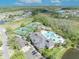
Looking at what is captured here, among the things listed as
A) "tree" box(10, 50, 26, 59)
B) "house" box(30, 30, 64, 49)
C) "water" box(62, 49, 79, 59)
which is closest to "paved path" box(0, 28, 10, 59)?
"tree" box(10, 50, 26, 59)

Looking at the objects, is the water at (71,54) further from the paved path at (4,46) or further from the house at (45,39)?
the paved path at (4,46)

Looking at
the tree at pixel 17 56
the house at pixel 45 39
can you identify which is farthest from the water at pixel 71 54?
the tree at pixel 17 56

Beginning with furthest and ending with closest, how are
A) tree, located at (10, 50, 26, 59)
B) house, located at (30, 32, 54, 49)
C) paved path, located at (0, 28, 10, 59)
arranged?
house, located at (30, 32, 54, 49), paved path, located at (0, 28, 10, 59), tree, located at (10, 50, 26, 59)

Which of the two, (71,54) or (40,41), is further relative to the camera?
(40,41)

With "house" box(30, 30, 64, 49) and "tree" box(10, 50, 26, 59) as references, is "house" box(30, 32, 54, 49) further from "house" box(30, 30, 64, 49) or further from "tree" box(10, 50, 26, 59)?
"tree" box(10, 50, 26, 59)

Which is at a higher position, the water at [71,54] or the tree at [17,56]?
the tree at [17,56]

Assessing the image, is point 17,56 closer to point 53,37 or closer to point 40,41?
point 40,41

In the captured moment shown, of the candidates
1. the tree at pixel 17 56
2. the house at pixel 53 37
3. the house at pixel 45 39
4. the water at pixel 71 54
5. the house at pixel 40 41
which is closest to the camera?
the tree at pixel 17 56

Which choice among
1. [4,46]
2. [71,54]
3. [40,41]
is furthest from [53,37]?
[4,46]

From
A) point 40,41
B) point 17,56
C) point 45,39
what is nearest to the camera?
point 17,56

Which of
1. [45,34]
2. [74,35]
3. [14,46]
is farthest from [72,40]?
[14,46]
